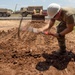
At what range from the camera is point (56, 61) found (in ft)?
19.7

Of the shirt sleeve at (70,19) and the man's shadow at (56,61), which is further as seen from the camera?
the man's shadow at (56,61)

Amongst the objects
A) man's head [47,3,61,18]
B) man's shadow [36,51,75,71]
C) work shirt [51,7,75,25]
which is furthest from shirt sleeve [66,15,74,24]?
man's shadow [36,51,75,71]

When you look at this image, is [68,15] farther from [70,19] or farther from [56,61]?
[56,61]

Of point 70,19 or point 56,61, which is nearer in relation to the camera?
point 70,19

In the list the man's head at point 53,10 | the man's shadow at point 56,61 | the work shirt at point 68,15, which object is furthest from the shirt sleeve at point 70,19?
the man's shadow at point 56,61

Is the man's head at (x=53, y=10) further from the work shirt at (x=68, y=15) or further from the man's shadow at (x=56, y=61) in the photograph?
the man's shadow at (x=56, y=61)

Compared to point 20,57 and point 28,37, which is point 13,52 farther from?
point 28,37

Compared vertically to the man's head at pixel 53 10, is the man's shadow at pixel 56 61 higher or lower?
lower

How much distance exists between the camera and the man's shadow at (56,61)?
A: 5.80 metres

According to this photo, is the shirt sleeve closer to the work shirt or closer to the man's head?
the work shirt

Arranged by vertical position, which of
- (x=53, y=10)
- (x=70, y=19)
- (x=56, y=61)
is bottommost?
(x=56, y=61)

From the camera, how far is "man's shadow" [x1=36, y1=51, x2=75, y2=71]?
5.80m

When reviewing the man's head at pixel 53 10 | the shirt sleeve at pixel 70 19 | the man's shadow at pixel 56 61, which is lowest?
the man's shadow at pixel 56 61

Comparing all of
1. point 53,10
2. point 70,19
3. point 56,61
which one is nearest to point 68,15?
point 70,19
